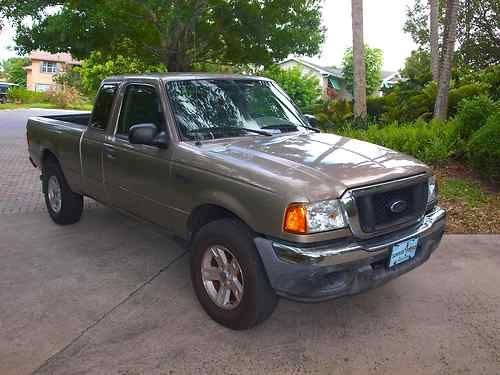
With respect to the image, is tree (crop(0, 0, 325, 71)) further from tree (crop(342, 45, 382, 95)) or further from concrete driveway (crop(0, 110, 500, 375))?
tree (crop(342, 45, 382, 95))

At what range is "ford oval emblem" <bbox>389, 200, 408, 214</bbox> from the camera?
3.51 meters

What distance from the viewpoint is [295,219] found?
320 cm

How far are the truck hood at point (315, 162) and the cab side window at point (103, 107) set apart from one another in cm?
158

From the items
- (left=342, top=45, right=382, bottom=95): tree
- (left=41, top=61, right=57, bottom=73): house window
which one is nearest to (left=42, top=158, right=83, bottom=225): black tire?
(left=342, top=45, right=382, bottom=95): tree

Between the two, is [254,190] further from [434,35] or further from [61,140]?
[434,35]

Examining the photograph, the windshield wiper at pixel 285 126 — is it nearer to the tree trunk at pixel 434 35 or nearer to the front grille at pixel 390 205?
the front grille at pixel 390 205

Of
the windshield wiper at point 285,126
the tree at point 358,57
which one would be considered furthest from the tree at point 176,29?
the windshield wiper at point 285,126

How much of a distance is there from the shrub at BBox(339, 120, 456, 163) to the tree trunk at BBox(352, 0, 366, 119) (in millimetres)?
3291

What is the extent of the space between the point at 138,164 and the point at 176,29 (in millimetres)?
9242

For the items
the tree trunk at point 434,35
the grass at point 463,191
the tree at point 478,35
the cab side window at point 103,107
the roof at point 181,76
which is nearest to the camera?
the roof at point 181,76

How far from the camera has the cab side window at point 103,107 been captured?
199 inches

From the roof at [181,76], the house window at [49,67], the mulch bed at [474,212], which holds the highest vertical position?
the house window at [49,67]

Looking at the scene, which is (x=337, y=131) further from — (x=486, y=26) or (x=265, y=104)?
(x=486, y=26)

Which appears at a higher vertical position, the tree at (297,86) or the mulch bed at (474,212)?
the tree at (297,86)
